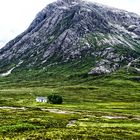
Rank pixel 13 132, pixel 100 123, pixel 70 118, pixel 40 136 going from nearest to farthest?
pixel 40 136, pixel 13 132, pixel 100 123, pixel 70 118

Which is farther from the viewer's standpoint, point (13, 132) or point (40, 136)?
point (13, 132)

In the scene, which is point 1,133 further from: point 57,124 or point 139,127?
point 139,127

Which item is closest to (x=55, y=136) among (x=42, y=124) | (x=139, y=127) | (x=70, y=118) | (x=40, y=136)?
(x=40, y=136)

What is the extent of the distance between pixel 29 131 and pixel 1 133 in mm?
8289

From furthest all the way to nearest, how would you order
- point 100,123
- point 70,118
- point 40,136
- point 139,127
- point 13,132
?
point 70,118, point 100,123, point 139,127, point 13,132, point 40,136

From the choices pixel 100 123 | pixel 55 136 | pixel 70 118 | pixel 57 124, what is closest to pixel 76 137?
pixel 55 136

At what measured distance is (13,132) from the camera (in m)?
85.8

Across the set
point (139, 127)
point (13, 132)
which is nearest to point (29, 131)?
point (13, 132)

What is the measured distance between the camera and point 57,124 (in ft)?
342

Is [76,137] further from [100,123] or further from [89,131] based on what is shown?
[100,123]

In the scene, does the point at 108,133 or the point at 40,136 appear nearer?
the point at 40,136

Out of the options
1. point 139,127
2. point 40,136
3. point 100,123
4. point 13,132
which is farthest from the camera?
point 100,123

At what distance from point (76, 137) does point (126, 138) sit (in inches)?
488

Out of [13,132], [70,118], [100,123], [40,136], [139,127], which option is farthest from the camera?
[70,118]
